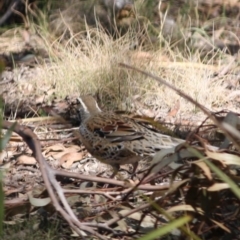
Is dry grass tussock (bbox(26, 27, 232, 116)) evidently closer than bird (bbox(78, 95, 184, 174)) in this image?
No

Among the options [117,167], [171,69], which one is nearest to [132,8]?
[171,69]

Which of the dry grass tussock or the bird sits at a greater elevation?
the bird

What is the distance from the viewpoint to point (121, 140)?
17.1 ft

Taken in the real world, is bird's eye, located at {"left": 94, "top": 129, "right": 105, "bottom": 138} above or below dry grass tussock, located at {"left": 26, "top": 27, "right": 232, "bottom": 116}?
above

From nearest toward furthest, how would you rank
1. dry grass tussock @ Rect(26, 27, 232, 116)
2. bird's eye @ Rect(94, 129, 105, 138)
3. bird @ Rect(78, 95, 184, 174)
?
bird @ Rect(78, 95, 184, 174), bird's eye @ Rect(94, 129, 105, 138), dry grass tussock @ Rect(26, 27, 232, 116)

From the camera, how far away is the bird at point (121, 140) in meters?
5.11

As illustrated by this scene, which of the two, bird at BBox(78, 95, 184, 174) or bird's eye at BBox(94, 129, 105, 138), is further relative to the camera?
bird's eye at BBox(94, 129, 105, 138)

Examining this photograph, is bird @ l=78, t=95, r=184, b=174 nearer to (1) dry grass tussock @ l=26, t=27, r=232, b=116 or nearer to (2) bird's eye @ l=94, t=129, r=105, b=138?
(2) bird's eye @ l=94, t=129, r=105, b=138

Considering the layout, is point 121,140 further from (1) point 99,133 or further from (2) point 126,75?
(2) point 126,75

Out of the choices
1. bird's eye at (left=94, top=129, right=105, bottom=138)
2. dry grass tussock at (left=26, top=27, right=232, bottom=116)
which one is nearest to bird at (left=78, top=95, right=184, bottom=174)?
bird's eye at (left=94, top=129, right=105, bottom=138)

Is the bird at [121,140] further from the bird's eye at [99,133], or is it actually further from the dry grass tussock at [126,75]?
the dry grass tussock at [126,75]

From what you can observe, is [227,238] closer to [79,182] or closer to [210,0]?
[79,182]

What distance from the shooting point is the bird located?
5109 millimetres

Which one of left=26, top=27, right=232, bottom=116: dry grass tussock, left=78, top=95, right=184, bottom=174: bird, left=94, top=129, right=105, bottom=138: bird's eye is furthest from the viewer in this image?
left=26, top=27, right=232, bottom=116: dry grass tussock
